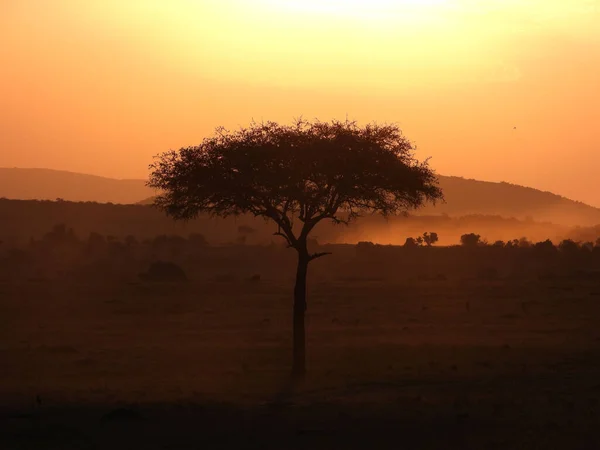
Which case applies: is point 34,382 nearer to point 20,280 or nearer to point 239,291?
point 239,291

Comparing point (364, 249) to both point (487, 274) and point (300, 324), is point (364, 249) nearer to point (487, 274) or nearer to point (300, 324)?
point (487, 274)

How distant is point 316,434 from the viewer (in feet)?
65.4

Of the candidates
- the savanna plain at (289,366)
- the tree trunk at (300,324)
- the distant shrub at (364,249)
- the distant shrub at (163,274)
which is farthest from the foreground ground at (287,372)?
the distant shrub at (364,249)

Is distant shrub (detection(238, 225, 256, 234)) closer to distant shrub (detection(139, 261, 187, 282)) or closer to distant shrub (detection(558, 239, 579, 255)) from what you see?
distant shrub (detection(558, 239, 579, 255))

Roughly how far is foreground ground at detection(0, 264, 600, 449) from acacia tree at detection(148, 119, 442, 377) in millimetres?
4384

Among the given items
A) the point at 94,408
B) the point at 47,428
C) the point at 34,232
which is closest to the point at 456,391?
the point at 94,408

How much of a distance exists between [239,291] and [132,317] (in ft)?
61.0

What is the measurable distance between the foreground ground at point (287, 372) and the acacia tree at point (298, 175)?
4384 millimetres

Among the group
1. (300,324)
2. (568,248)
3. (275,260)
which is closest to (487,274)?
(275,260)

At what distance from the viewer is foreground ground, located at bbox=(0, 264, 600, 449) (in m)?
20.0

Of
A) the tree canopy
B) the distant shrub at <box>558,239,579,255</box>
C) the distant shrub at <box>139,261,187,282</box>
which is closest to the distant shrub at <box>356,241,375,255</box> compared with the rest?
the distant shrub at <box>558,239,579,255</box>

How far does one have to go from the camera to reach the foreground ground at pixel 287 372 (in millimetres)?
20031

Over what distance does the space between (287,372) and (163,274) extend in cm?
5558

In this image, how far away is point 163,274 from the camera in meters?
86.1
